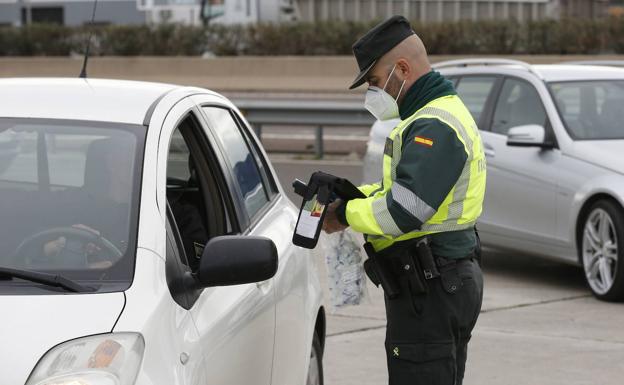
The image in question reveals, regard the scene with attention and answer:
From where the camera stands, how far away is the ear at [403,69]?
4648mm

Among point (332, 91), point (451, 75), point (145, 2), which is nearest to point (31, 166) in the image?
point (451, 75)

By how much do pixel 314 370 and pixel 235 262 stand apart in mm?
1817

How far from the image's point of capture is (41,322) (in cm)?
348

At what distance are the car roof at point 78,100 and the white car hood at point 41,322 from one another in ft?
3.06

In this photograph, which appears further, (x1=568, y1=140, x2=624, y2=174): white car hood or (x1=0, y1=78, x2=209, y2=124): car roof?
(x1=568, y1=140, x2=624, y2=174): white car hood

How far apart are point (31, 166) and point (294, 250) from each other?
4.23ft

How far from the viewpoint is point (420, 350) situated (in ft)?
15.0

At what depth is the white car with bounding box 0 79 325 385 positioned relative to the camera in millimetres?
3467

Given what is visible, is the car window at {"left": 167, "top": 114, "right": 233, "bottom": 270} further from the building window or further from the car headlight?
the building window

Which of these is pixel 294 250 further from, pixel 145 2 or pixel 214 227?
pixel 145 2

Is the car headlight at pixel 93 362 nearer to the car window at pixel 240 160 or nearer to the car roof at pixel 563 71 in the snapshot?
the car window at pixel 240 160

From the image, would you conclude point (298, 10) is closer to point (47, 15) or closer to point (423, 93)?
point (47, 15)

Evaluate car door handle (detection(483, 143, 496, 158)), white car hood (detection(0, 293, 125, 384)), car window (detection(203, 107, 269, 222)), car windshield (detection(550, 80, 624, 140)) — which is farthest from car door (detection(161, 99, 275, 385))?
car door handle (detection(483, 143, 496, 158))

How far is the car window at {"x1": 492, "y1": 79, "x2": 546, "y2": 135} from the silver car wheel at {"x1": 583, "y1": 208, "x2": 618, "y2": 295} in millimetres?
1162
